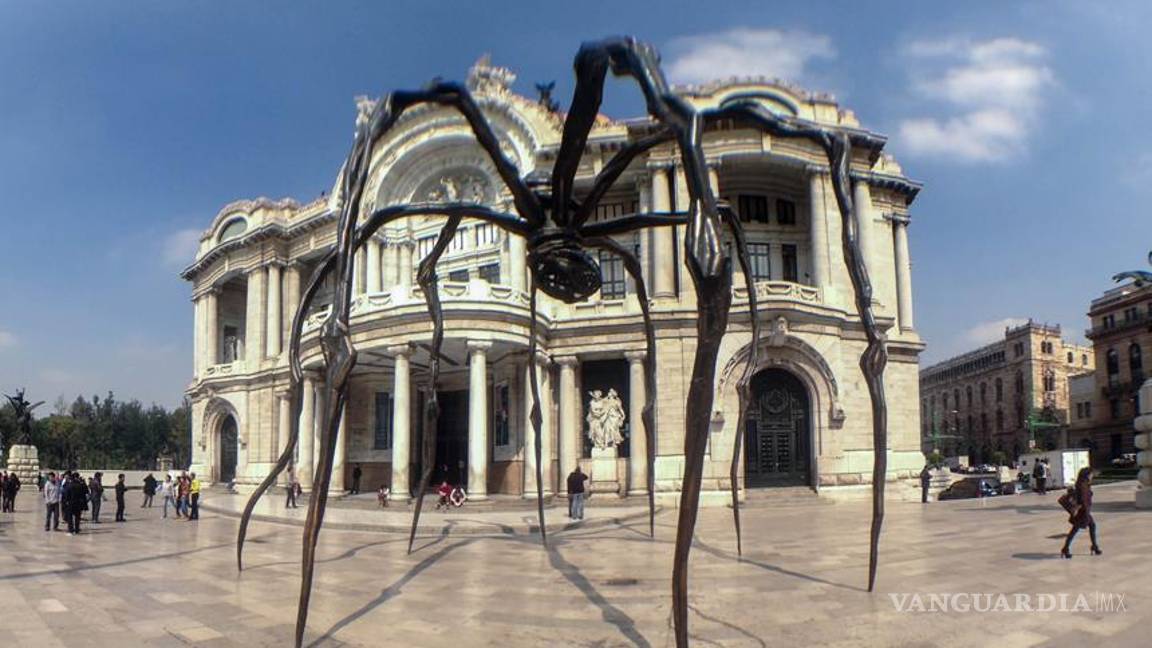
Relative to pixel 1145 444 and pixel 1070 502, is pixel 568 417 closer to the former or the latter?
pixel 1145 444

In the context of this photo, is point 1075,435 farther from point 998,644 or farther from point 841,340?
point 998,644

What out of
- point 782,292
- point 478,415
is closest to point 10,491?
point 478,415

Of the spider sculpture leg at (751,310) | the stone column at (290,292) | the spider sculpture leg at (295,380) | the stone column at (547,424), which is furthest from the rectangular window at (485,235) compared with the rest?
the spider sculpture leg at (295,380)

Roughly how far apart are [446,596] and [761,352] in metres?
20.9

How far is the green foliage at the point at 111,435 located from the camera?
76062 mm

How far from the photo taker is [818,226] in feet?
102

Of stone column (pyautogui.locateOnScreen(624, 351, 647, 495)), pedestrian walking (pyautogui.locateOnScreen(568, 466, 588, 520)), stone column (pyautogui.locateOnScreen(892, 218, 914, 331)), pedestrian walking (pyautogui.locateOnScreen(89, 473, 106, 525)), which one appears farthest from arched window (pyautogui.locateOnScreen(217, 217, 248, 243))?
stone column (pyautogui.locateOnScreen(892, 218, 914, 331))

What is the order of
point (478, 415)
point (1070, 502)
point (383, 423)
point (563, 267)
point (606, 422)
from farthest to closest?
point (383, 423), point (606, 422), point (478, 415), point (1070, 502), point (563, 267)

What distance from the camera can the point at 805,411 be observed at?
1158 inches

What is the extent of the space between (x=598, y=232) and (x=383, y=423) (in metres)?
30.6

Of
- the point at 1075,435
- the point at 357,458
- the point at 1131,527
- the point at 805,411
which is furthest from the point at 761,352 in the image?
the point at 1075,435

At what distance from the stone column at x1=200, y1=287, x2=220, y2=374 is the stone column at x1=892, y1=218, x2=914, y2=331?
40281mm

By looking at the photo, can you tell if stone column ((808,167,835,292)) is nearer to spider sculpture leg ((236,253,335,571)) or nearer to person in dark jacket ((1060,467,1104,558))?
person in dark jacket ((1060,467,1104,558))

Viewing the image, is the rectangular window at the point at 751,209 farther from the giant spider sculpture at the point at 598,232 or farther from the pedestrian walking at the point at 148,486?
the pedestrian walking at the point at 148,486
